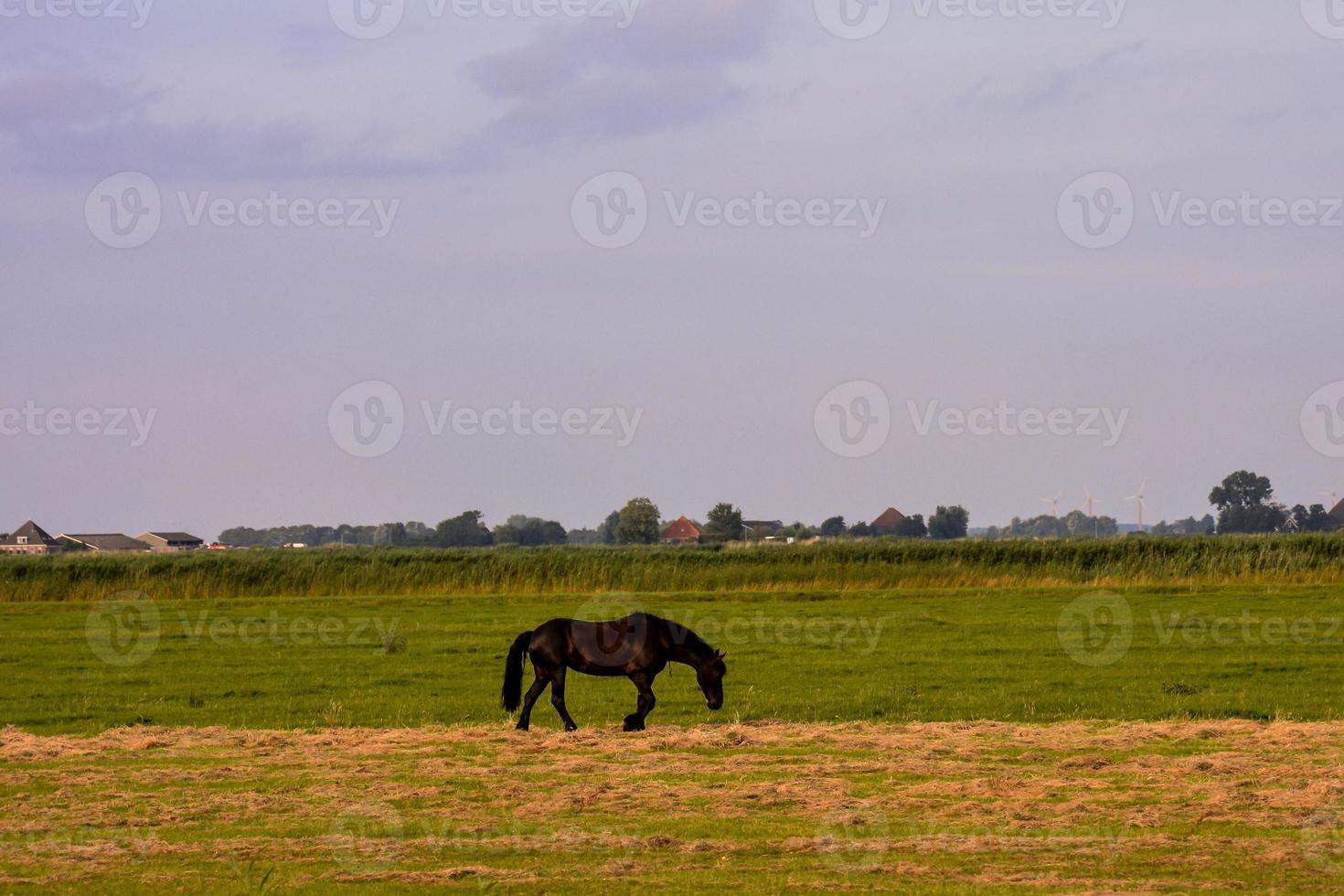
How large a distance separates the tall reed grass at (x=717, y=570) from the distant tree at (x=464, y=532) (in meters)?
52.6

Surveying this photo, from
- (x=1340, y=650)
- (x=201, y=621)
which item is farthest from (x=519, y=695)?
(x=201, y=621)

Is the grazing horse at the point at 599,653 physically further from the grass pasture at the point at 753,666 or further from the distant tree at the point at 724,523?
the distant tree at the point at 724,523

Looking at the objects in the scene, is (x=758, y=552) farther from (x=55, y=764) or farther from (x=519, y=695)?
(x=55, y=764)

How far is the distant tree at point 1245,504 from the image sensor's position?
118m

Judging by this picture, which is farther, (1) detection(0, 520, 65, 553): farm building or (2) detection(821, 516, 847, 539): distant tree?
(2) detection(821, 516, 847, 539): distant tree

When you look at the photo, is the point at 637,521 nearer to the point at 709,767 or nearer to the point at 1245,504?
the point at 1245,504

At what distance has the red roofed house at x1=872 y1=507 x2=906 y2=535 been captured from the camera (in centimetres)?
13175

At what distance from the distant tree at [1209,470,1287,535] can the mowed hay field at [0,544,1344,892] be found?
92193 millimetres

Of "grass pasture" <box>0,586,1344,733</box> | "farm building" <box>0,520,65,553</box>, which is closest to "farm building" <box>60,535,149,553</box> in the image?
"farm building" <box>0,520,65,553</box>

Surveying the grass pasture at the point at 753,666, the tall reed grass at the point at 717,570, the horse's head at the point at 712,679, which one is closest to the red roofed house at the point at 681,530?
the tall reed grass at the point at 717,570

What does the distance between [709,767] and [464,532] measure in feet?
333

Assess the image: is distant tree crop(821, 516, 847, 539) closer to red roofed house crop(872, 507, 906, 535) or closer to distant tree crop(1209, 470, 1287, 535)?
red roofed house crop(872, 507, 906, 535)

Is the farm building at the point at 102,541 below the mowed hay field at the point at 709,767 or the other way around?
the other way around

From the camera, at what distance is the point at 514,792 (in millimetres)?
13156
